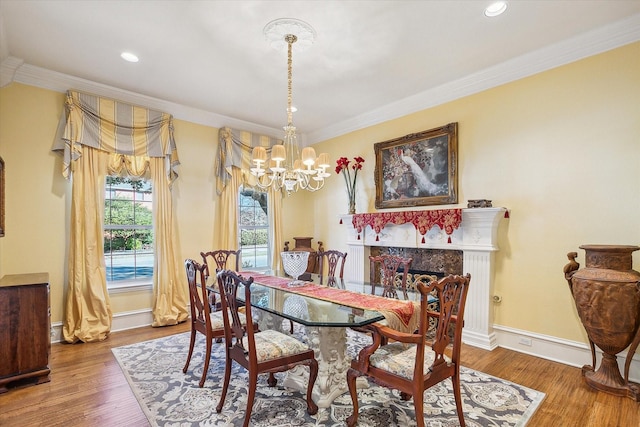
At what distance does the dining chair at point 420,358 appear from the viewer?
1.77 m

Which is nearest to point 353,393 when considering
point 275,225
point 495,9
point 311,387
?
point 311,387

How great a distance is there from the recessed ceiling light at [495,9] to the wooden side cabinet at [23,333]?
Answer: 14.8 ft

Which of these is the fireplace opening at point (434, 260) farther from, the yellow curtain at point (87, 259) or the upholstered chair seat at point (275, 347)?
the yellow curtain at point (87, 259)

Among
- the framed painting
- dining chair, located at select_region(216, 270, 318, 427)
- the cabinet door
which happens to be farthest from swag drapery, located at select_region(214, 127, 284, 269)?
dining chair, located at select_region(216, 270, 318, 427)

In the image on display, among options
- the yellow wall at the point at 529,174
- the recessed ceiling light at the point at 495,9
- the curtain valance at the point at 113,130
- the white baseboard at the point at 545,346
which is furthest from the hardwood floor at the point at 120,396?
the recessed ceiling light at the point at 495,9

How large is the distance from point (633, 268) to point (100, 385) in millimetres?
4722

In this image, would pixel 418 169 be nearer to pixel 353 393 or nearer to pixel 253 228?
pixel 253 228

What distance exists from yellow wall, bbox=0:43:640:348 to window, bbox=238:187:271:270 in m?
1.64

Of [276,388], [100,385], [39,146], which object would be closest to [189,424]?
[276,388]

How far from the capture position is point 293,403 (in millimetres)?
2334

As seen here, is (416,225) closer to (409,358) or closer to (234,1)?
(409,358)

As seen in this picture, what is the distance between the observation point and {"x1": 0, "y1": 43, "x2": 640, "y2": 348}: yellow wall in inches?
110

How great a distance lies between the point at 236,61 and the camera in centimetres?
326

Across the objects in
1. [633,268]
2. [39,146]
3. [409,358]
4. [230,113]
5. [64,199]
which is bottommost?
[409,358]
